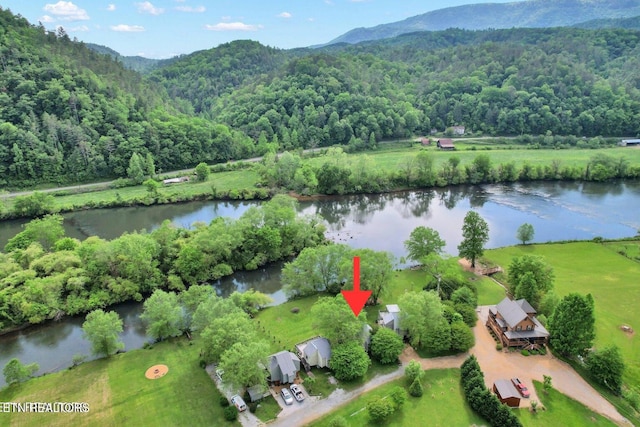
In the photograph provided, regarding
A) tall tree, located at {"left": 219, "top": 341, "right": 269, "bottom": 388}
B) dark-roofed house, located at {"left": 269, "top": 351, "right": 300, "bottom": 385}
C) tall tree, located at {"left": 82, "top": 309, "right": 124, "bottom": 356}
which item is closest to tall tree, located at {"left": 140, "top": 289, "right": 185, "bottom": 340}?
tall tree, located at {"left": 82, "top": 309, "right": 124, "bottom": 356}

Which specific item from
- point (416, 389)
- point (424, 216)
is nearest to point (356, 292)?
point (416, 389)

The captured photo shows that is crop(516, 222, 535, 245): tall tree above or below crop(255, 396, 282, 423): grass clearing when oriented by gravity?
above

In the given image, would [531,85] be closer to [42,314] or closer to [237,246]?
[237,246]

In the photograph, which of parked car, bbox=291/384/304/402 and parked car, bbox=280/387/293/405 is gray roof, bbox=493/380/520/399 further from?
parked car, bbox=280/387/293/405

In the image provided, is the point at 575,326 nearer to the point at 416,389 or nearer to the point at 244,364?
the point at 416,389

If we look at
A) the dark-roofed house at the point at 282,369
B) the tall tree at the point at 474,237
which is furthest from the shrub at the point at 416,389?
the tall tree at the point at 474,237

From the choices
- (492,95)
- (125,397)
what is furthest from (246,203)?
(492,95)
